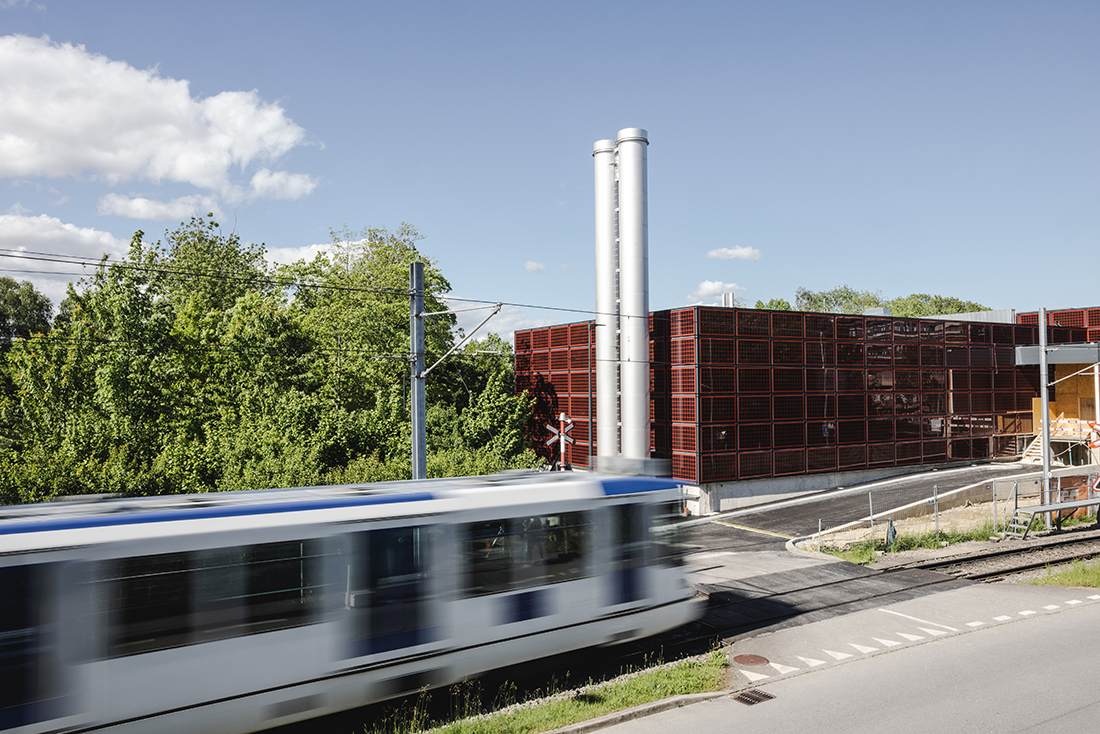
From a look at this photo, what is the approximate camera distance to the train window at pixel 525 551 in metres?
10.2

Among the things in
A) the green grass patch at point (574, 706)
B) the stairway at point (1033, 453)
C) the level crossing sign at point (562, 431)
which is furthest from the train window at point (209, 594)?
the stairway at point (1033, 453)

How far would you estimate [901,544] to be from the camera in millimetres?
20812

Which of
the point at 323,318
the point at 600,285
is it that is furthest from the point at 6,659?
the point at 323,318

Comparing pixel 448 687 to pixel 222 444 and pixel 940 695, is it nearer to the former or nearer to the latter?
pixel 940 695

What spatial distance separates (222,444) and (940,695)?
23.8 m

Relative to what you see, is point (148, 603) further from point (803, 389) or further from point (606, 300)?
point (803, 389)

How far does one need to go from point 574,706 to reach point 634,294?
22.5 meters

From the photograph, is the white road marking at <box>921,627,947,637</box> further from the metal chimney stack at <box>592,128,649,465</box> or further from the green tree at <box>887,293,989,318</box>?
the green tree at <box>887,293,989,318</box>

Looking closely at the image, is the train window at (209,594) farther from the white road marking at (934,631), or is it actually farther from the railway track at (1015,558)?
the railway track at (1015,558)

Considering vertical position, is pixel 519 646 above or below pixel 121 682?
below

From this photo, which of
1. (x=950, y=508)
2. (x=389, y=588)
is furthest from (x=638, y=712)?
(x=950, y=508)

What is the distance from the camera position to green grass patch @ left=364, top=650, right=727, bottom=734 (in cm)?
902

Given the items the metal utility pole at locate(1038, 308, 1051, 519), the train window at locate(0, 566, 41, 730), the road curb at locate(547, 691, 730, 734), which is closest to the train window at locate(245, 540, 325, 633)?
the train window at locate(0, 566, 41, 730)

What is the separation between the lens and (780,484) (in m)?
33.1
